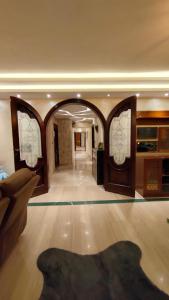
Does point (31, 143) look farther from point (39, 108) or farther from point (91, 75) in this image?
point (91, 75)

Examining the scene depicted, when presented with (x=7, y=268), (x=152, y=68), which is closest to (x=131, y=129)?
(x=152, y=68)

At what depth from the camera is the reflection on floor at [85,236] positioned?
68.7 inches

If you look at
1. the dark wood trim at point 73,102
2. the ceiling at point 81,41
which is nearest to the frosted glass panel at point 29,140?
the dark wood trim at point 73,102

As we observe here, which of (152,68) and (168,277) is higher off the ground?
(152,68)

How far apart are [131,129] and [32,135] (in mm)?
2369

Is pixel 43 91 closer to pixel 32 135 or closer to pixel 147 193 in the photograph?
pixel 32 135

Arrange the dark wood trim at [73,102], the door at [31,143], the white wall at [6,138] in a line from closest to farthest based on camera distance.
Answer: the door at [31,143] < the dark wood trim at [73,102] < the white wall at [6,138]

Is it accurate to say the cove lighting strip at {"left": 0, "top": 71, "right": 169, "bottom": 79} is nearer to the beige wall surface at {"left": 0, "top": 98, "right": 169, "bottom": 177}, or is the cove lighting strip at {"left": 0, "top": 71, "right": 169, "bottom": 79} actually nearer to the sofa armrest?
the beige wall surface at {"left": 0, "top": 98, "right": 169, "bottom": 177}

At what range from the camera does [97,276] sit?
5.82 feet

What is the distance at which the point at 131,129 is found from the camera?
12.7ft

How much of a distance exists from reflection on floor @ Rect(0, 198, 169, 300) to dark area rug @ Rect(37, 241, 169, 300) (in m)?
0.09

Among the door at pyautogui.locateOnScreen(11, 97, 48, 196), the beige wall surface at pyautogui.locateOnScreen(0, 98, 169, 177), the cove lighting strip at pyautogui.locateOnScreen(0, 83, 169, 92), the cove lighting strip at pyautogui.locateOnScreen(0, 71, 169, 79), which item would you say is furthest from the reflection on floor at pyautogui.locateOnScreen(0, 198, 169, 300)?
the cove lighting strip at pyautogui.locateOnScreen(0, 71, 169, 79)

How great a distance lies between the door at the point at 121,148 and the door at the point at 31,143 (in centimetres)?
161

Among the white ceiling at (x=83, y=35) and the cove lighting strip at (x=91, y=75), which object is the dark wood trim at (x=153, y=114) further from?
the white ceiling at (x=83, y=35)
